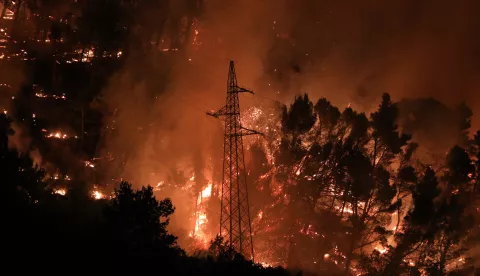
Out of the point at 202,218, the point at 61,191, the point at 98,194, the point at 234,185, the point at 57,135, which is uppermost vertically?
the point at 57,135

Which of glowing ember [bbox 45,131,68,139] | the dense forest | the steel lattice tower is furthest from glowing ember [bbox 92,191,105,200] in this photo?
the steel lattice tower

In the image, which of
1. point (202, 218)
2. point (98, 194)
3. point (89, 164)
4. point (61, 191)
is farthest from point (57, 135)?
point (202, 218)

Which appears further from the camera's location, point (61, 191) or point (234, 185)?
point (234, 185)

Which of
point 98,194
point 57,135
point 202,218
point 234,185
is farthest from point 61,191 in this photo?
point 234,185

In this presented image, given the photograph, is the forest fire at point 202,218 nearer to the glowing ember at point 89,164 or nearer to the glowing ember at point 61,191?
the glowing ember at point 89,164

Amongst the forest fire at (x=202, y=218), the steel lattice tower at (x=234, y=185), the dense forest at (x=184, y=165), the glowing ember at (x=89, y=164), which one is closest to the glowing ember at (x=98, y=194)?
the dense forest at (x=184, y=165)

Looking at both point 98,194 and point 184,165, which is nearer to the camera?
point 98,194

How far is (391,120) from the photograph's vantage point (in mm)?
27500

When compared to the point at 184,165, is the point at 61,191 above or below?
below

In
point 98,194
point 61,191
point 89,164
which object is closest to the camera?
point 61,191

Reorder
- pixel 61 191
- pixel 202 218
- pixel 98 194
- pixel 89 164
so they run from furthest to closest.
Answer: pixel 202 218, pixel 89 164, pixel 98 194, pixel 61 191

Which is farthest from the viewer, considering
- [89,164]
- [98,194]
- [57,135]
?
[89,164]

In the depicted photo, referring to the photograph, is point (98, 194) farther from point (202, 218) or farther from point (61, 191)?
point (202, 218)

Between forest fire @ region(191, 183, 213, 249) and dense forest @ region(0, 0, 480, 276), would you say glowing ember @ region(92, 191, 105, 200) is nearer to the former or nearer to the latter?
dense forest @ region(0, 0, 480, 276)
